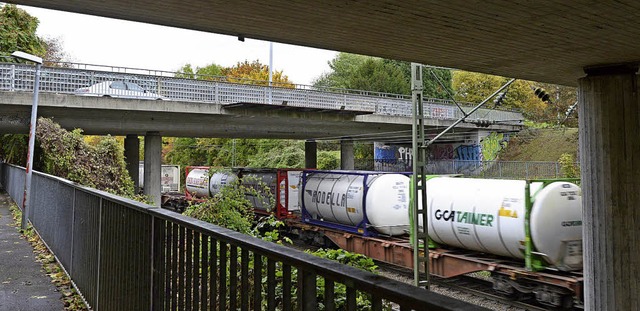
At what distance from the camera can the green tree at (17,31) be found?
3550 centimetres

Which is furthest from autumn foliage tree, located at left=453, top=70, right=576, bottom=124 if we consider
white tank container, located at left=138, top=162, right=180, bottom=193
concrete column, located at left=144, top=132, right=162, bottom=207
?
concrete column, located at left=144, top=132, right=162, bottom=207

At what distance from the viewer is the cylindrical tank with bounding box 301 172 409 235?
16.6 m

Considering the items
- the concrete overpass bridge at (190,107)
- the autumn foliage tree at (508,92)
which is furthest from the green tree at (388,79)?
the concrete overpass bridge at (190,107)

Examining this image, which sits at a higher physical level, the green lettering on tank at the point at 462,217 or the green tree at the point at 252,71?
the green tree at the point at 252,71

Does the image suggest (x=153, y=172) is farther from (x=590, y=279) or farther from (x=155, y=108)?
(x=590, y=279)

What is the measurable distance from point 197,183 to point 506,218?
24.1m

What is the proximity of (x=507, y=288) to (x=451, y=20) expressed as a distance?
903 centimetres

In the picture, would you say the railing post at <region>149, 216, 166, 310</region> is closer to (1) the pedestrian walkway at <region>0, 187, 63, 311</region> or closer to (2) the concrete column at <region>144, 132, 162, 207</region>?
(1) the pedestrian walkway at <region>0, 187, 63, 311</region>

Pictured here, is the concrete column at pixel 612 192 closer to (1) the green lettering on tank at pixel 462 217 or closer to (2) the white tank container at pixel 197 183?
(1) the green lettering on tank at pixel 462 217

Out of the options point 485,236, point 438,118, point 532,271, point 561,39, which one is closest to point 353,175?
point 485,236

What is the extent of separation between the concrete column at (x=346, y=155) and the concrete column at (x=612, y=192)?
34.8m

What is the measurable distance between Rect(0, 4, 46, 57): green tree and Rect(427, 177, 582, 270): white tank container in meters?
33.7

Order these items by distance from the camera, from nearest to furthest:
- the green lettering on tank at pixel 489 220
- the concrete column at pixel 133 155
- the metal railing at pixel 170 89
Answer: the green lettering on tank at pixel 489 220 → the metal railing at pixel 170 89 → the concrete column at pixel 133 155

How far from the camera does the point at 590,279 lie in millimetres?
A: 6602
